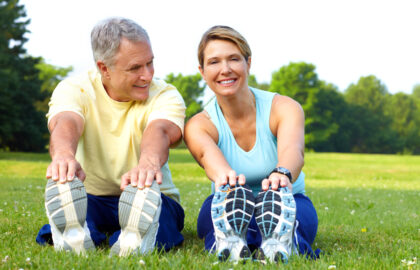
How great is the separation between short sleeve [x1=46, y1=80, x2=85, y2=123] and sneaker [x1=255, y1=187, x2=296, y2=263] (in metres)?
1.85

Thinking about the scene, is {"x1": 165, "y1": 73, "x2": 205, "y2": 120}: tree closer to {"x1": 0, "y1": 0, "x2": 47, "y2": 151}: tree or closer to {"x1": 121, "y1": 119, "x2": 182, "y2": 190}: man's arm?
{"x1": 0, "y1": 0, "x2": 47, "y2": 151}: tree

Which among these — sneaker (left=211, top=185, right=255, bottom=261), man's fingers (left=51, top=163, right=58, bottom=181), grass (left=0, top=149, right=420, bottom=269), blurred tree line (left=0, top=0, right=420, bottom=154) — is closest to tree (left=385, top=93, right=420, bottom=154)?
blurred tree line (left=0, top=0, right=420, bottom=154)

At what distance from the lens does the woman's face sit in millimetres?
3816

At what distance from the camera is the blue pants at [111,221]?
12.3 ft

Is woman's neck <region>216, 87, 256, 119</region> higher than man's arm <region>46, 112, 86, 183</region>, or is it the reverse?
woman's neck <region>216, 87, 256, 119</region>

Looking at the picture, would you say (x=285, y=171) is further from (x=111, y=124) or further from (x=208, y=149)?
(x=111, y=124)

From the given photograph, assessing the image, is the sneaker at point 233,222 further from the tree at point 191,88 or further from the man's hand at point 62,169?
the tree at point 191,88

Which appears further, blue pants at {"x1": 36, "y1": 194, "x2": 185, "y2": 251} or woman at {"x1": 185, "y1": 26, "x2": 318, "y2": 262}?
blue pants at {"x1": 36, "y1": 194, "x2": 185, "y2": 251}

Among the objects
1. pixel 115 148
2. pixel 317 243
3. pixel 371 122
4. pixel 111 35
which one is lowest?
pixel 317 243

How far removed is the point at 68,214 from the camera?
310cm

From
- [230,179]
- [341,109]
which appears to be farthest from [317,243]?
[341,109]

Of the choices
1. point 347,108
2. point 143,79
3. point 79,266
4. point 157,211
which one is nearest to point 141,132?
point 143,79

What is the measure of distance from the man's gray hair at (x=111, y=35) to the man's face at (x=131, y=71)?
43 millimetres

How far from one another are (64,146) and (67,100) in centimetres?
64
